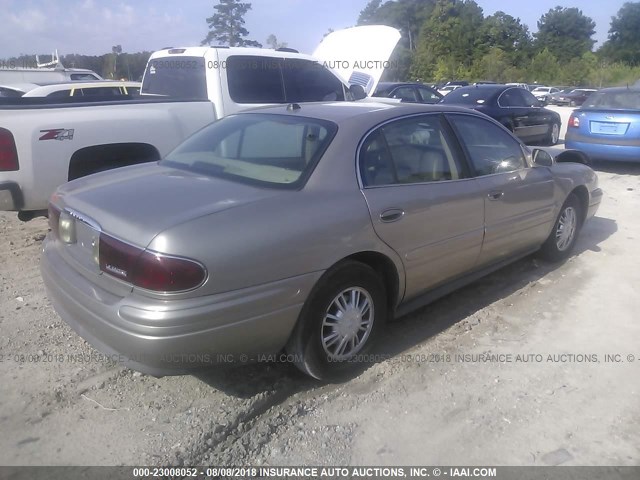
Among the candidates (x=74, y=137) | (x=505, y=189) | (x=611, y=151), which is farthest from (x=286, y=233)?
(x=611, y=151)

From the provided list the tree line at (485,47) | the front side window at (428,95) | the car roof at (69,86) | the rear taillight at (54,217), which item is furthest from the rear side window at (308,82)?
the tree line at (485,47)

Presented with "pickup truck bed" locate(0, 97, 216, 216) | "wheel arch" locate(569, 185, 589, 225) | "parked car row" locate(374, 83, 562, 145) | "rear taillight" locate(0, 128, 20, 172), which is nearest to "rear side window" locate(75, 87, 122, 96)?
"pickup truck bed" locate(0, 97, 216, 216)

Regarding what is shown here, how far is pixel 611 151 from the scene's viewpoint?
375 inches

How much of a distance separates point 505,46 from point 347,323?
73660mm

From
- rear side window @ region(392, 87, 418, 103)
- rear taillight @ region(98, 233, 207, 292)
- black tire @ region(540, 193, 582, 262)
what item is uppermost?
rear side window @ region(392, 87, 418, 103)

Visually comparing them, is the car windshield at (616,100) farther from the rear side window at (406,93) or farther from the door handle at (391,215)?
the door handle at (391,215)

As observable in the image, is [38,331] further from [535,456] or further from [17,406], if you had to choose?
[535,456]

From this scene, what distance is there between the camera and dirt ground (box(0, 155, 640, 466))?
2766 mm

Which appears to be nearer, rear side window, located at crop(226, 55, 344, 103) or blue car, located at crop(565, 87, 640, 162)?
rear side window, located at crop(226, 55, 344, 103)

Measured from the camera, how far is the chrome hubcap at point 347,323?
3.21 metres

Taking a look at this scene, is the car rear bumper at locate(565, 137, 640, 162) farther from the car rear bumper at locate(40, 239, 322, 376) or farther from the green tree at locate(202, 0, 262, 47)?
the green tree at locate(202, 0, 262, 47)

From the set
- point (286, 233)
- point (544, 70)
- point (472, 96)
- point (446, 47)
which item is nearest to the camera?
point (286, 233)

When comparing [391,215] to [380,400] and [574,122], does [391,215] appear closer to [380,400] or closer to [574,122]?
[380,400]

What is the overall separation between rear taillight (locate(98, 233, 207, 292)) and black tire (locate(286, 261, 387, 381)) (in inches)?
26.8
